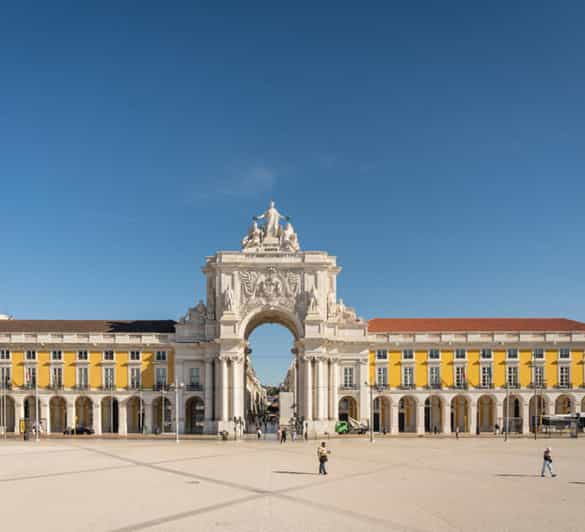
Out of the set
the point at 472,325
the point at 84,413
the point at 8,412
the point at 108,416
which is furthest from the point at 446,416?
the point at 8,412

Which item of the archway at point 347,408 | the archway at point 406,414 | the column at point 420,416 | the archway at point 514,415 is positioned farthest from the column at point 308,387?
the archway at point 514,415

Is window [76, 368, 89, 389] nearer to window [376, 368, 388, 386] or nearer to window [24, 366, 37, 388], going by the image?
window [24, 366, 37, 388]

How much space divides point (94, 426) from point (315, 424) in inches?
1016

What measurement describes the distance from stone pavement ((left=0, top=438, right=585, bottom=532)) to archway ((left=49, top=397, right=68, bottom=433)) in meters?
37.7

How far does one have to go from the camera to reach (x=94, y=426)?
85.1 m

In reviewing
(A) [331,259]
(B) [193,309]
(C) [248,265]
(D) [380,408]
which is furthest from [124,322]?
(D) [380,408]

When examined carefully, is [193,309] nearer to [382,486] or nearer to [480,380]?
[480,380]

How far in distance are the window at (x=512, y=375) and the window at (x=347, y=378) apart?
17940mm

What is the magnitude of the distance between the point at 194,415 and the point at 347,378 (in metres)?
19.6

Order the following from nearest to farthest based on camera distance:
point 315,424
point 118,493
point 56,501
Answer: point 56,501 → point 118,493 → point 315,424

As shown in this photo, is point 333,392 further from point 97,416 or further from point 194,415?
point 97,416

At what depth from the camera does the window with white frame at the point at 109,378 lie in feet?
281

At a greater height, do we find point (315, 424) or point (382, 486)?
point (382, 486)

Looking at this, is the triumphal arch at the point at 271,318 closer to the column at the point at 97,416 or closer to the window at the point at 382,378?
the window at the point at 382,378
